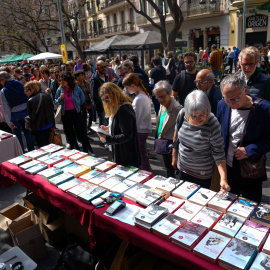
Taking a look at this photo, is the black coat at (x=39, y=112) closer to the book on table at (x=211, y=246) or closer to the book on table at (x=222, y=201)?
the book on table at (x=222, y=201)

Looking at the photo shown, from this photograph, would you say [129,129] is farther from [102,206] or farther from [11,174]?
[11,174]

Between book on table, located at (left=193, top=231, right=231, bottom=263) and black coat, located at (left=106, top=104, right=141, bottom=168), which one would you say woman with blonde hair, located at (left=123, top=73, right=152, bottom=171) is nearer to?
black coat, located at (left=106, top=104, right=141, bottom=168)

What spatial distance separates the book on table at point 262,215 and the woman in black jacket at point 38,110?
3.69m

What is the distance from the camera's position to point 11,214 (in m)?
3.10

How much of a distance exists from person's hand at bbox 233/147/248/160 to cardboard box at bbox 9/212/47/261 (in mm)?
2118

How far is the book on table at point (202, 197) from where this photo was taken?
216 centimetres

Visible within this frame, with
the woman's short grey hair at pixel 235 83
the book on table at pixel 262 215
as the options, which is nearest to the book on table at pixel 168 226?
the book on table at pixel 262 215

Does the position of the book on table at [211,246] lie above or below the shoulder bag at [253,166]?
below

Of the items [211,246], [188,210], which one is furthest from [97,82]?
[211,246]

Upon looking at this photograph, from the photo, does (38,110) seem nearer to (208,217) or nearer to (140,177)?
(140,177)

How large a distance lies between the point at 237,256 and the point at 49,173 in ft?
6.56

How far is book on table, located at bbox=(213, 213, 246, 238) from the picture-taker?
1818 millimetres

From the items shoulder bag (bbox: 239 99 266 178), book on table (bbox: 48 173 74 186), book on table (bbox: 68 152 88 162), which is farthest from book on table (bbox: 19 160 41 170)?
shoulder bag (bbox: 239 99 266 178)

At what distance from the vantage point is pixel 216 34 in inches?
898
